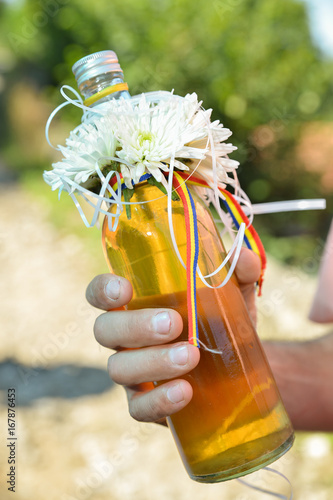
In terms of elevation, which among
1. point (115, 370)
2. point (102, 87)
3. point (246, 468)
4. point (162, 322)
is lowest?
point (246, 468)

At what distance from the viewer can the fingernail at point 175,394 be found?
3.66 feet

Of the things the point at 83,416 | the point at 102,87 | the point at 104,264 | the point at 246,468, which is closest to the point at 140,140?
the point at 102,87

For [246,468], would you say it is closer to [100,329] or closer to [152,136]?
[100,329]

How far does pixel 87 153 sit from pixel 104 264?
5024mm

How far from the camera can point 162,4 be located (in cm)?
613

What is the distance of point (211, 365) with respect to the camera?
1146 mm

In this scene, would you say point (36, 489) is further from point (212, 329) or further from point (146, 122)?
point (146, 122)

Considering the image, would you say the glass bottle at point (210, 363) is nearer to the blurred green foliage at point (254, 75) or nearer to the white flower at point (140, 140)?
the white flower at point (140, 140)

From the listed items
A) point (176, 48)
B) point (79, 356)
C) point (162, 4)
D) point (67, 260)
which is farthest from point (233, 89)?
point (79, 356)

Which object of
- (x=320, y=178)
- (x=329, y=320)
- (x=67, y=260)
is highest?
(x=329, y=320)

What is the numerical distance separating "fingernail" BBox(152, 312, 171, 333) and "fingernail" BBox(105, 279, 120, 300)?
114 mm

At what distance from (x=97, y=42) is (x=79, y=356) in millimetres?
5337

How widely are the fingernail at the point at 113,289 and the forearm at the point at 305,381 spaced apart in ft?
2.38

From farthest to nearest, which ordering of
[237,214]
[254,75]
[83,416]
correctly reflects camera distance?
[254,75] < [83,416] < [237,214]
